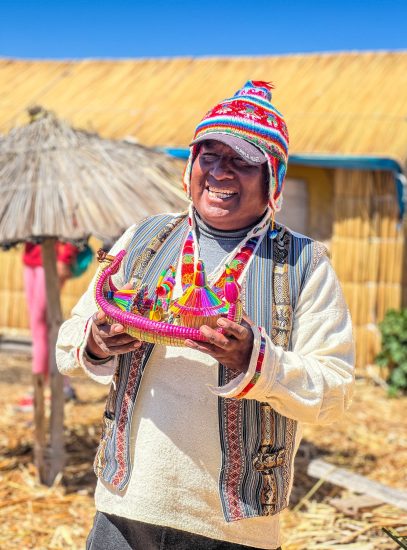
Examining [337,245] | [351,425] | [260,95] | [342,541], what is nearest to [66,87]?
[337,245]

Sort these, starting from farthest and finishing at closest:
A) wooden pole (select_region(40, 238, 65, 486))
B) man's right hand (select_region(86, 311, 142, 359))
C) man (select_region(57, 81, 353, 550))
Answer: wooden pole (select_region(40, 238, 65, 486))
man (select_region(57, 81, 353, 550))
man's right hand (select_region(86, 311, 142, 359))

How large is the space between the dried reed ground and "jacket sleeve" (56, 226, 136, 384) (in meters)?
2.25

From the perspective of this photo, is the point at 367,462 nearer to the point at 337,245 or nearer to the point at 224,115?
the point at 337,245

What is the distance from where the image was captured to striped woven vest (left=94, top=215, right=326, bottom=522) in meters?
2.14

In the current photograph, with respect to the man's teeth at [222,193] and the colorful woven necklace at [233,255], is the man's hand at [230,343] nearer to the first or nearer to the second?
the colorful woven necklace at [233,255]

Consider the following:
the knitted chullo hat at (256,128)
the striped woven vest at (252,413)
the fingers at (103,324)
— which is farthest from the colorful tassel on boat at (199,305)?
the knitted chullo hat at (256,128)

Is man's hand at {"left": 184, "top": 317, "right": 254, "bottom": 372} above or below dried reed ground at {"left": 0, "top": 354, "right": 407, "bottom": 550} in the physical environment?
above

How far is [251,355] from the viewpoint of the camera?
1896 mm

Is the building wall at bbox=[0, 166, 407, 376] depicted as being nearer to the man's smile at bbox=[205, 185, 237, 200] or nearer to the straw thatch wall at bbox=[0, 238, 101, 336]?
the straw thatch wall at bbox=[0, 238, 101, 336]

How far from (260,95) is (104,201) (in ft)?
7.45

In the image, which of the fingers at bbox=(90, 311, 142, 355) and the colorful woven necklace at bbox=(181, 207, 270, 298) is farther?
the colorful woven necklace at bbox=(181, 207, 270, 298)

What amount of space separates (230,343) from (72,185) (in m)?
2.88

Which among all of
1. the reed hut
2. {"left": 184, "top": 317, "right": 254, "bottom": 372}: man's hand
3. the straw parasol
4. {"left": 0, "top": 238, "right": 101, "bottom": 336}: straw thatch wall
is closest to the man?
{"left": 184, "top": 317, "right": 254, "bottom": 372}: man's hand

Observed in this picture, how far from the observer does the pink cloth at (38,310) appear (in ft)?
19.9
